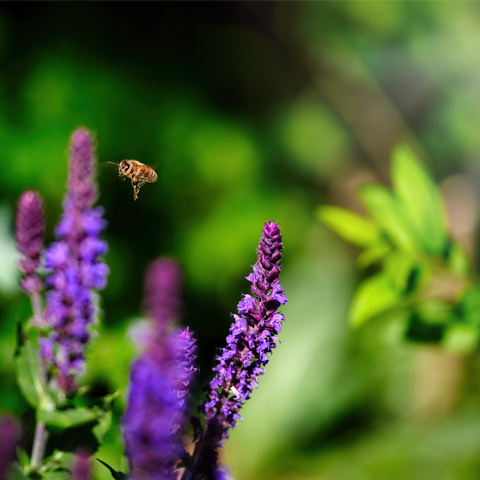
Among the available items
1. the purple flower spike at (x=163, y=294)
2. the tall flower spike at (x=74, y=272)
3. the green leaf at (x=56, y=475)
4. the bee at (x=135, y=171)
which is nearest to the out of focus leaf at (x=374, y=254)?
the bee at (x=135, y=171)

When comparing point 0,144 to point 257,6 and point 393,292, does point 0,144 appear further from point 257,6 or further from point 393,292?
point 257,6

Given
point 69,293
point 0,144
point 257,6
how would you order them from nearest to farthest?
1. point 69,293
2. point 0,144
3. point 257,6

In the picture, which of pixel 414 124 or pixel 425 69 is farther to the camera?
pixel 414 124

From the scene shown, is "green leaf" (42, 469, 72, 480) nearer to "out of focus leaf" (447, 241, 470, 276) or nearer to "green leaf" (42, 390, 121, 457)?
"green leaf" (42, 390, 121, 457)

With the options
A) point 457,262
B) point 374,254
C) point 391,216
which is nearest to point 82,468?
point 374,254

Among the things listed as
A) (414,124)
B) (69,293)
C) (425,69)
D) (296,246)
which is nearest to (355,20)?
(425,69)

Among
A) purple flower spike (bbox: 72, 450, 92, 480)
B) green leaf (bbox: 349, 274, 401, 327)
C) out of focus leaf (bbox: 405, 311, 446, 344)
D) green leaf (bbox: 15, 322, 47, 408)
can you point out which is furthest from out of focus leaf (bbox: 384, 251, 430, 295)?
purple flower spike (bbox: 72, 450, 92, 480)

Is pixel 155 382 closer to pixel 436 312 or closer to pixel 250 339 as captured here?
pixel 250 339
